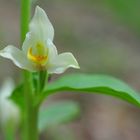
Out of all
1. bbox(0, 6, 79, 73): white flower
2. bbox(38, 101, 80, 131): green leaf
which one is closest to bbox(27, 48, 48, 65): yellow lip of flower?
bbox(0, 6, 79, 73): white flower

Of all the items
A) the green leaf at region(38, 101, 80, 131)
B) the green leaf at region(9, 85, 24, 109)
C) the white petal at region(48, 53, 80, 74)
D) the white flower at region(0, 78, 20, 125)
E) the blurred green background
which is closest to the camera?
the white petal at region(48, 53, 80, 74)

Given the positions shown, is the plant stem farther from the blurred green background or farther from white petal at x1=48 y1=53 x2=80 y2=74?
the blurred green background

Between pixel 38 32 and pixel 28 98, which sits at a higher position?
pixel 38 32

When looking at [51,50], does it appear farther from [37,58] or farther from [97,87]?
[97,87]

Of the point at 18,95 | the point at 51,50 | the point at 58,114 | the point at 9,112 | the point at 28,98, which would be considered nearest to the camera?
the point at 51,50

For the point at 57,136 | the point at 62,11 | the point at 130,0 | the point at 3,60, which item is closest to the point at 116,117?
the point at 57,136

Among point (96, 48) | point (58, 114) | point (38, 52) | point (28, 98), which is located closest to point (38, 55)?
point (38, 52)

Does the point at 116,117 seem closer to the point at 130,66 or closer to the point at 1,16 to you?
the point at 130,66
